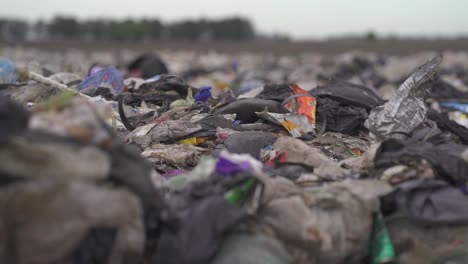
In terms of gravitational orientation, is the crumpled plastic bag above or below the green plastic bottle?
above

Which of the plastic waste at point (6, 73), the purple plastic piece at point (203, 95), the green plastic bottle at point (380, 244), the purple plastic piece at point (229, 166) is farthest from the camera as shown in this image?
the plastic waste at point (6, 73)

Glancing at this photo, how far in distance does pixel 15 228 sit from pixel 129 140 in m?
1.79

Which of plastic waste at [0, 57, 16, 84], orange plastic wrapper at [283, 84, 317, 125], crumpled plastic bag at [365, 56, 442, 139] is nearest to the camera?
crumpled plastic bag at [365, 56, 442, 139]

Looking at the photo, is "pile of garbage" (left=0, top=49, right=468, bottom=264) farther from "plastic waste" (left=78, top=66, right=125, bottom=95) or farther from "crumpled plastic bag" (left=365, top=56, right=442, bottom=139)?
"plastic waste" (left=78, top=66, right=125, bottom=95)

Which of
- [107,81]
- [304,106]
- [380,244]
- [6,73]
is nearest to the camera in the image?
[380,244]

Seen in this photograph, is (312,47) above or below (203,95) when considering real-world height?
below

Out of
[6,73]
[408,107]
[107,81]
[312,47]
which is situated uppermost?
[408,107]

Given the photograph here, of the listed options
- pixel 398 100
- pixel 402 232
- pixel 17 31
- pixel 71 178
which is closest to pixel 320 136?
pixel 398 100

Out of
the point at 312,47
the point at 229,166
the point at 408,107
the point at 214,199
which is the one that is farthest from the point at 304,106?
the point at 312,47

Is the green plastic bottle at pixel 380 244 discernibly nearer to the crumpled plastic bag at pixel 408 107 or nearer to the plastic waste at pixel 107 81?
the crumpled plastic bag at pixel 408 107

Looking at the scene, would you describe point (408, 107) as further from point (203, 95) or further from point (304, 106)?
point (203, 95)

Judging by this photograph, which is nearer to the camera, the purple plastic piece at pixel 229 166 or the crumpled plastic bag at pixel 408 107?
the purple plastic piece at pixel 229 166

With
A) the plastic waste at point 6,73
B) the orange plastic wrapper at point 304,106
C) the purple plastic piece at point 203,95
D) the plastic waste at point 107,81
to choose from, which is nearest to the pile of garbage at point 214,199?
Answer: the orange plastic wrapper at point 304,106

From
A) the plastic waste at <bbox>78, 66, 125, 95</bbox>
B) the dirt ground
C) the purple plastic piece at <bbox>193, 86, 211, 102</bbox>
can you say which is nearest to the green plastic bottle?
the purple plastic piece at <bbox>193, 86, 211, 102</bbox>
